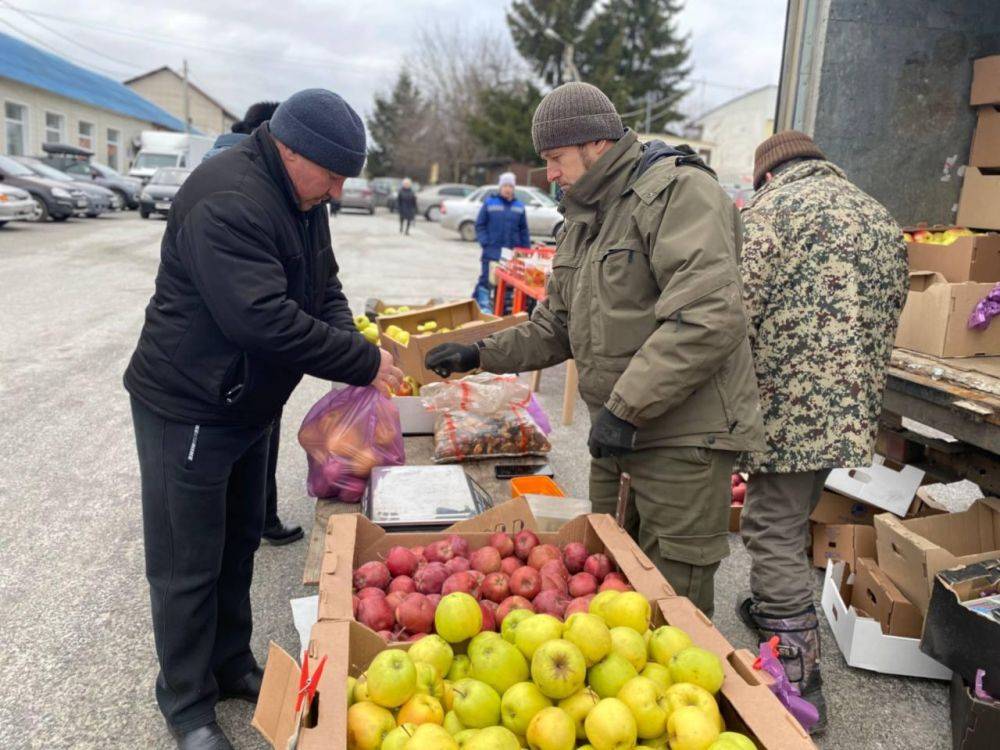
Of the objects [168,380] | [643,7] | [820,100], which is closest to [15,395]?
[168,380]

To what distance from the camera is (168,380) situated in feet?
7.13

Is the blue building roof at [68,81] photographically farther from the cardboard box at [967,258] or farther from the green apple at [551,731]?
the green apple at [551,731]

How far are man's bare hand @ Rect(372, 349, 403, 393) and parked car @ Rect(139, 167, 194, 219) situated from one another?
2090 centimetres

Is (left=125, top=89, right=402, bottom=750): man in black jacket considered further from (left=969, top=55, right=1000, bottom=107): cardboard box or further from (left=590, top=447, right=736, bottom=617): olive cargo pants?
(left=969, top=55, right=1000, bottom=107): cardboard box

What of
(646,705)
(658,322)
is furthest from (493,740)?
(658,322)

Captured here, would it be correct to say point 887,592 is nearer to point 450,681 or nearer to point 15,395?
point 450,681

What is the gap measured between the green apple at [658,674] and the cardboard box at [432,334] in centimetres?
233

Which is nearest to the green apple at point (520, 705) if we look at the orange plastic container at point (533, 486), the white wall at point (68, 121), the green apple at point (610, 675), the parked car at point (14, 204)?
the green apple at point (610, 675)

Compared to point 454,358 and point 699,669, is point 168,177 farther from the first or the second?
point 699,669

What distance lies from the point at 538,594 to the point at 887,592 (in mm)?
1851

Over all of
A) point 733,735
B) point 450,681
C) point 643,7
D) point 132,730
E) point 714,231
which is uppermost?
point 643,7

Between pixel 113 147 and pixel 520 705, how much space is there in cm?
4495

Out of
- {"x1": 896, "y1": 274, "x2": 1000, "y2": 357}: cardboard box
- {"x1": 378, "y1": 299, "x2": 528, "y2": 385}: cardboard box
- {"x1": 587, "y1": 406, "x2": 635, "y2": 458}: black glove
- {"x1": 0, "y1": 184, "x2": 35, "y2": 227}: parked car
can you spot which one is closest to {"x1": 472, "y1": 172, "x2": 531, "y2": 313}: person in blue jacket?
{"x1": 378, "y1": 299, "x2": 528, "y2": 385}: cardboard box

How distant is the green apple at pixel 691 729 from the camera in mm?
1415
